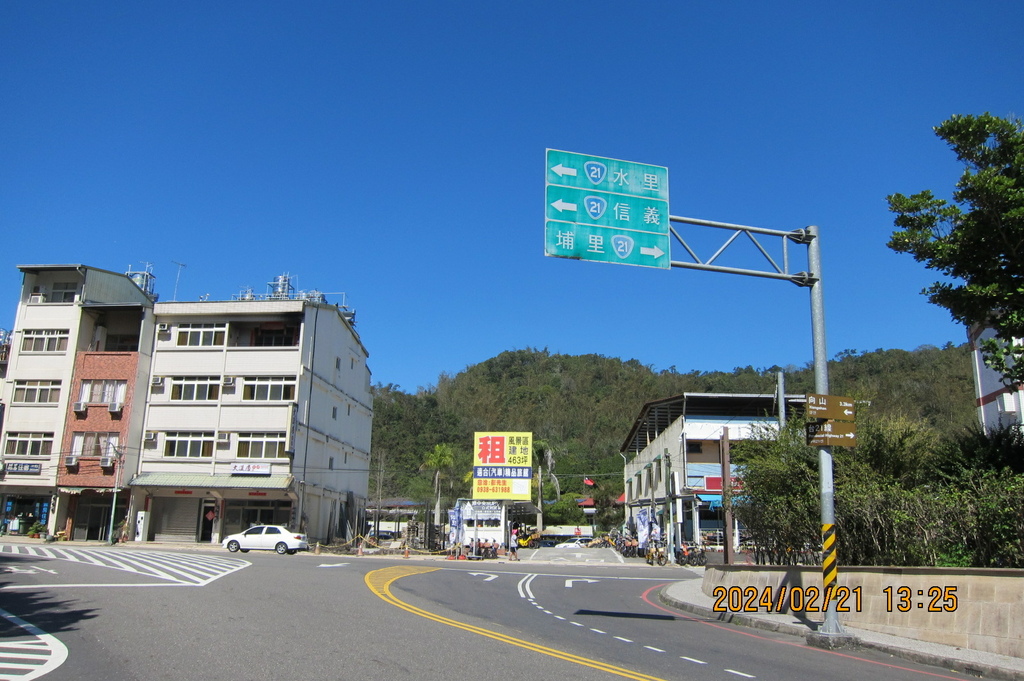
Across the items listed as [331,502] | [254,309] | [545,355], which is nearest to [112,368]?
[254,309]

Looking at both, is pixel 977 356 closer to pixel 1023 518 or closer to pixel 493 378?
pixel 1023 518

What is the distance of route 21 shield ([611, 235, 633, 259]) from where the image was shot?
12000 millimetres

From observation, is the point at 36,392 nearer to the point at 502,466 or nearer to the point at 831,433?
the point at 502,466

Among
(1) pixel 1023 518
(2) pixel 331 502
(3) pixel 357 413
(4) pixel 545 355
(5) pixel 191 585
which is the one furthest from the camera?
(4) pixel 545 355

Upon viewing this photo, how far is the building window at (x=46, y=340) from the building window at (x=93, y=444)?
18.5 feet

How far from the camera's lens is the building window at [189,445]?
43.6 m

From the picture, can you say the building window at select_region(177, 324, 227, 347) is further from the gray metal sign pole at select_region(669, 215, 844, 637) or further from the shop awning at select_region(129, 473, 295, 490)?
the gray metal sign pole at select_region(669, 215, 844, 637)

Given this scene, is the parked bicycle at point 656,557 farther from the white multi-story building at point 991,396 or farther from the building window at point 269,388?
the building window at point 269,388

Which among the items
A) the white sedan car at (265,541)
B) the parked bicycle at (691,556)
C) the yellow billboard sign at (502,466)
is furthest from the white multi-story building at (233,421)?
the parked bicycle at (691,556)

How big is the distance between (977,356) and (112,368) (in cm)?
4384

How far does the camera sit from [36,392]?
4462 centimetres

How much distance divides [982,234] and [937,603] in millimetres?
6243

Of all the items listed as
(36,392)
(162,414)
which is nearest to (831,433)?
(162,414)

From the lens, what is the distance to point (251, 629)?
11211 millimetres
